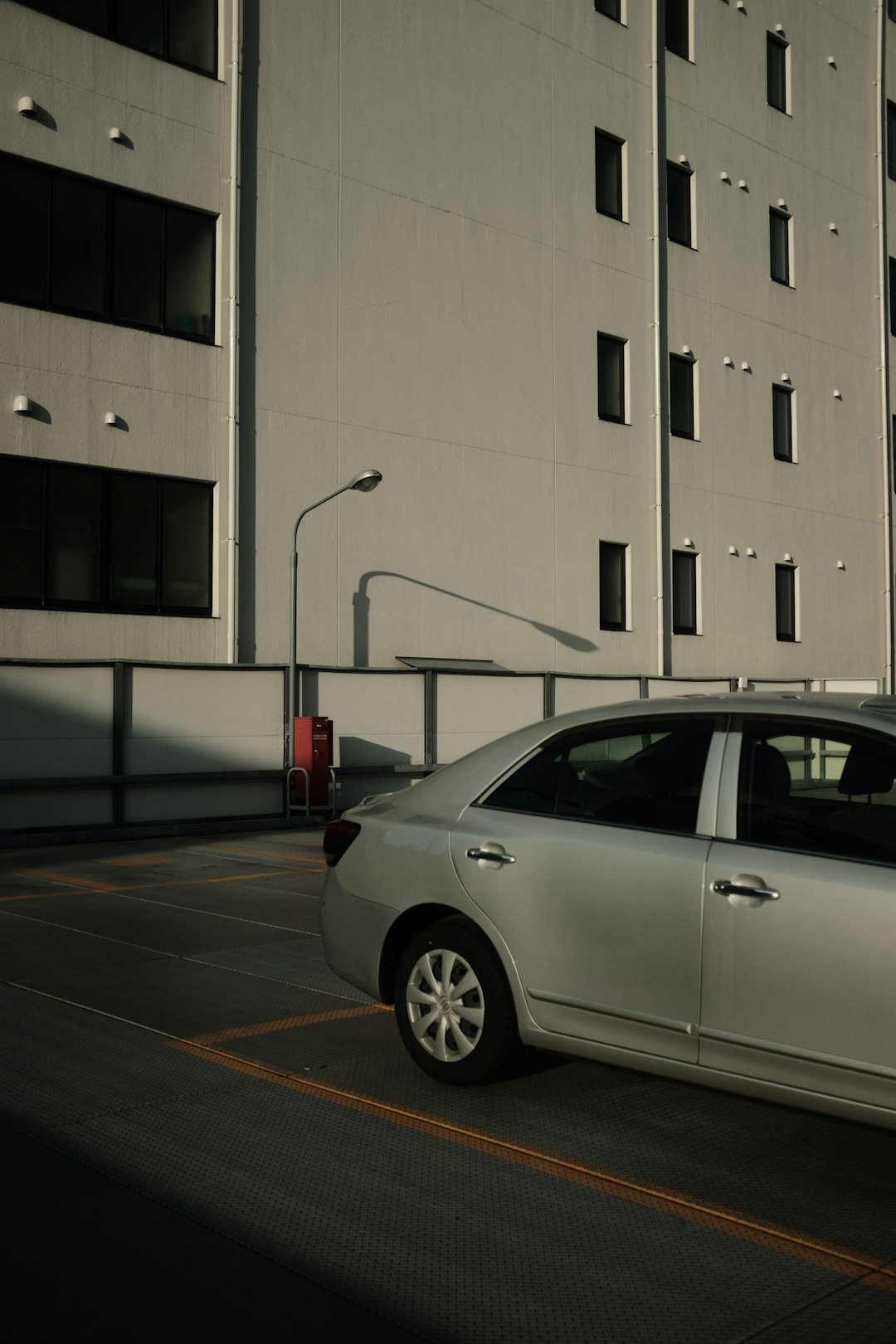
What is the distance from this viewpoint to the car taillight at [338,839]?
6.10 meters

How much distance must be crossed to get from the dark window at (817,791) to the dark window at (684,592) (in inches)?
797

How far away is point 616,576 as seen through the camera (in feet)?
78.2

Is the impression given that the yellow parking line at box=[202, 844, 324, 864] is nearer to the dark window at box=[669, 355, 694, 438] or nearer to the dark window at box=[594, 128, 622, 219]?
the dark window at box=[669, 355, 694, 438]

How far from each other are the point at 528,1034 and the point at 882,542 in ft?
92.1

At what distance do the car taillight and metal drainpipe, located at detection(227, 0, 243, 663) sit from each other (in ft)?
38.7

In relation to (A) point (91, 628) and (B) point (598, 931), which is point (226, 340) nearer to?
(A) point (91, 628)

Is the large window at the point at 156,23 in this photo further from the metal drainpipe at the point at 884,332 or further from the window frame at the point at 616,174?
the metal drainpipe at the point at 884,332

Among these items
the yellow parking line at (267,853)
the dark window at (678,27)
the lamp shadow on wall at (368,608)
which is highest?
the dark window at (678,27)

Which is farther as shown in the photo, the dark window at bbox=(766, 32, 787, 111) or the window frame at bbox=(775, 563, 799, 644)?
the dark window at bbox=(766, 32, 787, 111)

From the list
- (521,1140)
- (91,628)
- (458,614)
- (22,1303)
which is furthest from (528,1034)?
(458,614)

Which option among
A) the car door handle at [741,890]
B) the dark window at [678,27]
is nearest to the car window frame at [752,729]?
the car door handle at [741,890]

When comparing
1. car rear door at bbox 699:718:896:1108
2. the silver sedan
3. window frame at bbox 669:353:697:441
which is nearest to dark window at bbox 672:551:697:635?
window frame at bbox 669:353:697:441

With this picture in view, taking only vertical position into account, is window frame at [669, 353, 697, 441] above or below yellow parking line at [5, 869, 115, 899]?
above

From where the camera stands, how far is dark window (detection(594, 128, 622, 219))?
24.0m
